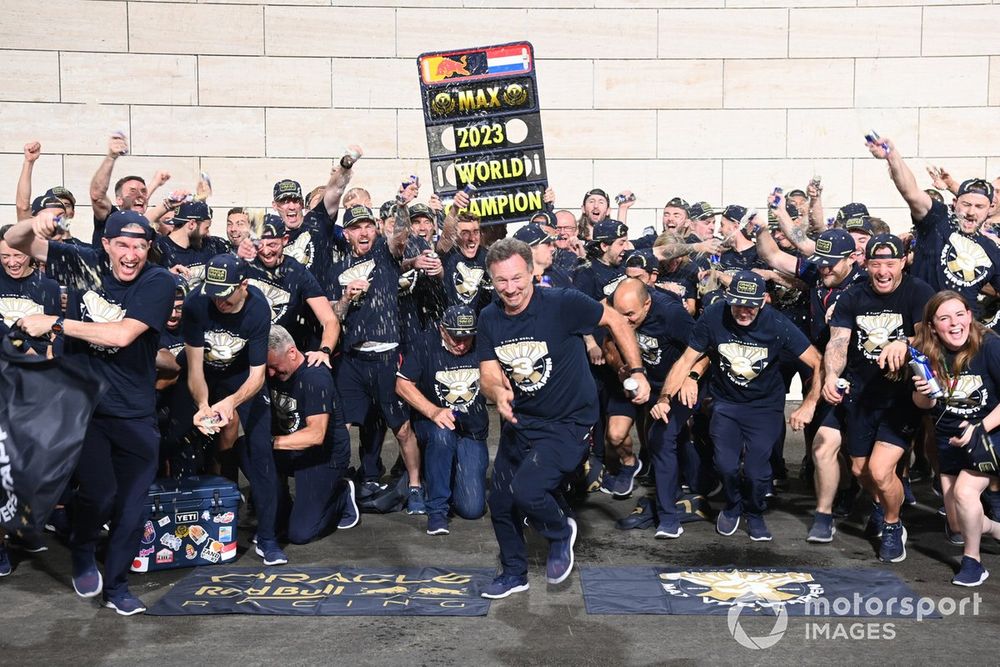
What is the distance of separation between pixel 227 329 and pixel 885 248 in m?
4.11

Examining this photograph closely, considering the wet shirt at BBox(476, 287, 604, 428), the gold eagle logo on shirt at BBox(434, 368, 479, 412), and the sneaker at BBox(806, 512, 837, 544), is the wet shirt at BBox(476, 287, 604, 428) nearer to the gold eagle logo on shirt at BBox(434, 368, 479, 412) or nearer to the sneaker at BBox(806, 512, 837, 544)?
the gold eagle logo on shirt at BBox(434, 368, 479, 412)

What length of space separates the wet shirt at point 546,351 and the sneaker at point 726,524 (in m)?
1.71

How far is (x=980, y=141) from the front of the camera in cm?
1355

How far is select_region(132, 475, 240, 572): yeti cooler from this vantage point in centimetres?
678

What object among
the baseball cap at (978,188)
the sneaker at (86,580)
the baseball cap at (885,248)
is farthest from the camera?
the baseball cap at (978,188)

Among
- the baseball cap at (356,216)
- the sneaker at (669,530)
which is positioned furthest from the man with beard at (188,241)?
the sneaker at (669,530)

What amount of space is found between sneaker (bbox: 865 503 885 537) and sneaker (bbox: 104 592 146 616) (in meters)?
4.49

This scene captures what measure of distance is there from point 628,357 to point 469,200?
2499mm

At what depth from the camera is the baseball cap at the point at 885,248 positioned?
7.04m

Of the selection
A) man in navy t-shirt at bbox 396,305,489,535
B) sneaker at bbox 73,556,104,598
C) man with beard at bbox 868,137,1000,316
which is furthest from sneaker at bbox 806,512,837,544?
sneaker at bbox 73,556,104,598

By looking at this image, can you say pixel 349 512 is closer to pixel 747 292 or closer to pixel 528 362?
pixel 528 362

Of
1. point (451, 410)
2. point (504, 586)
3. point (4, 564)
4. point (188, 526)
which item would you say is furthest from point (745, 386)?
point (4, 564)

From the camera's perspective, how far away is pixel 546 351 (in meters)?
6.31

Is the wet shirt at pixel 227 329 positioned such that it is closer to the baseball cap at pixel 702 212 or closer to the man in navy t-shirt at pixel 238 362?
the man in navy t-shirt at pixel 238 362
